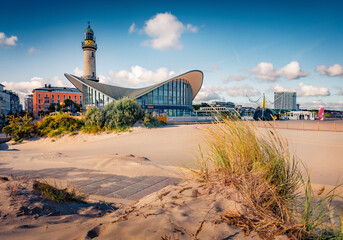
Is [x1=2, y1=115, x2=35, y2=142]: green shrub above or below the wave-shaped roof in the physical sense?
below

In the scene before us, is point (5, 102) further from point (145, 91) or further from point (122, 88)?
point (145, 91)

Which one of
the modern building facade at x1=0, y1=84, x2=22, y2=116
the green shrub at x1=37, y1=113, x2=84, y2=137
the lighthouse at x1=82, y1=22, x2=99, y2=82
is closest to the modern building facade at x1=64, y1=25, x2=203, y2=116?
the lighthouse at x1=82, y1=22, x2=99, y2=82

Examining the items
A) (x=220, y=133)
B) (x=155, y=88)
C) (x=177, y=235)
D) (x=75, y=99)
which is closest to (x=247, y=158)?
(x=220, y=133)

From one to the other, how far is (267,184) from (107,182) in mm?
3411

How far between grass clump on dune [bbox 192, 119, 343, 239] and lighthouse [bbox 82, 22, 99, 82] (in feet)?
175

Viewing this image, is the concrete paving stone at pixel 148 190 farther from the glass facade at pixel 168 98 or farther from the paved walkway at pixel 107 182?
the glass facade at pixel 168 98

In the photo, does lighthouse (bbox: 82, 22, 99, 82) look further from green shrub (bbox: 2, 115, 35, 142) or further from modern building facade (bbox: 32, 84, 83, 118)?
green shrub (bbox: 2, 115, 35, 142)

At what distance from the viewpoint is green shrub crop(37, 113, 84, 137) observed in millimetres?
14594

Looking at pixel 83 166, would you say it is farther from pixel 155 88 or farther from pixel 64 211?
pixel 155 88

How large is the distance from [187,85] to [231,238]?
5035 centimetres

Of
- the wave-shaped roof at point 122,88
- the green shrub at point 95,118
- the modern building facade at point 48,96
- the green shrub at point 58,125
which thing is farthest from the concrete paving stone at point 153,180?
the modern building facade at point 48,96

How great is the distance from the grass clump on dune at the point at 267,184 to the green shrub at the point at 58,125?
1451cm

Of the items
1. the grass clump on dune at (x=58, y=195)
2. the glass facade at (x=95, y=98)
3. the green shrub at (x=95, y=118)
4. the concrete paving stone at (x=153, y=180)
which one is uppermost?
the glass facade at (x=95, y=98)

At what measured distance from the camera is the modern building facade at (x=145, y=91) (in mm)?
40938
